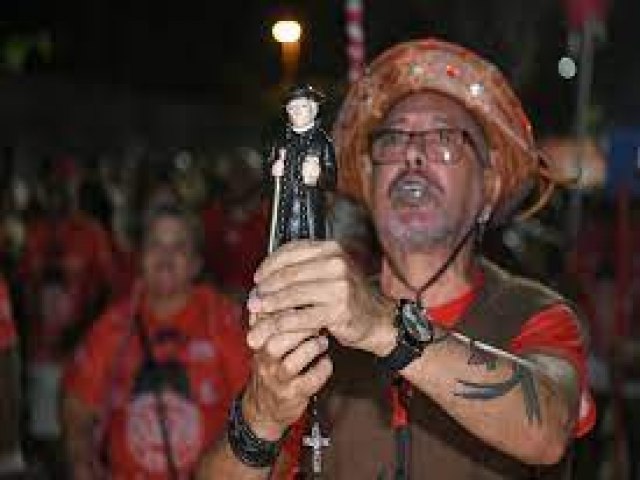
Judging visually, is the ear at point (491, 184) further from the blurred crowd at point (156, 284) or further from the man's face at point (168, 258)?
the man's face at point (168, 258)

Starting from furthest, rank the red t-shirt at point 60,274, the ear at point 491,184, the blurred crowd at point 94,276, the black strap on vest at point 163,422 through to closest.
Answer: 1. the red t-shirt at point 60,274
2. the blurred crowd at point 94,276
3. the black strap on vest at point 163,422
4. the ear at point 491,184

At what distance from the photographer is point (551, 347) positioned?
2.95 metres

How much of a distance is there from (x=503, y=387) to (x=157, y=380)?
305cm

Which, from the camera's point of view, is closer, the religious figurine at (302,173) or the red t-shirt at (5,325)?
the religious figurine at (302,173)

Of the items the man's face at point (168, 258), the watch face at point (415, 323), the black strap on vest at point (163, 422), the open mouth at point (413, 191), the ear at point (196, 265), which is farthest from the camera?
the ear at point (196, 265)

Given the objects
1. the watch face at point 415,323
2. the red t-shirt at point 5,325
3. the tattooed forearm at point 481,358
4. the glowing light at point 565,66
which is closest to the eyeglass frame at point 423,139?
the tattooed forearm at point 481,358

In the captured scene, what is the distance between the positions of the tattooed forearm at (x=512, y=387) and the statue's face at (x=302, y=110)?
53 cm

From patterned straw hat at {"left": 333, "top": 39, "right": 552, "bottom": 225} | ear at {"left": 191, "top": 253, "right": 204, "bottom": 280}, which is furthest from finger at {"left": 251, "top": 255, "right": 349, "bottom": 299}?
ear at {"left": 191, "top": 253, "right": 204, "bottom": 280}

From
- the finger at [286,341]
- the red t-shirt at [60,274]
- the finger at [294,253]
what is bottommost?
the red t-shirt at [60,274]

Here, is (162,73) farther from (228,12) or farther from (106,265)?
(106,265)

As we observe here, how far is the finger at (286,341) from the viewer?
2.21 metres

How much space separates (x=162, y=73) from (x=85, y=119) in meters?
8.93

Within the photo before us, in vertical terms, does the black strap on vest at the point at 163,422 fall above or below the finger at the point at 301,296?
below

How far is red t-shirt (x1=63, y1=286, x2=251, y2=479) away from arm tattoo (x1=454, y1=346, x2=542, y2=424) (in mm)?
2791
